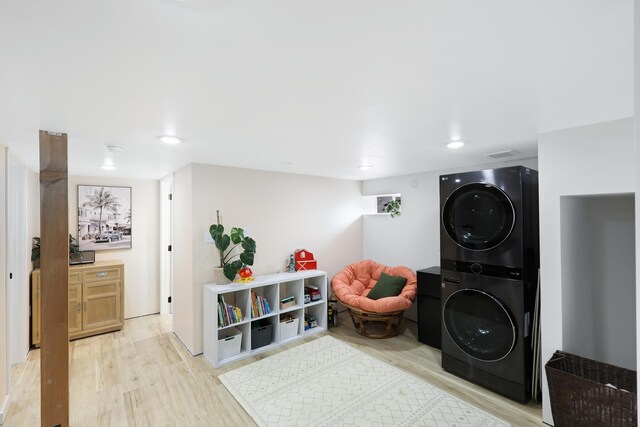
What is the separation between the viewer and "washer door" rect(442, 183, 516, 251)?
2.48 metres

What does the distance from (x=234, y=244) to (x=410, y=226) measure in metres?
2.53

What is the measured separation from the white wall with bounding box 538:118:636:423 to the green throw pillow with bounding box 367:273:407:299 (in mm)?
1814

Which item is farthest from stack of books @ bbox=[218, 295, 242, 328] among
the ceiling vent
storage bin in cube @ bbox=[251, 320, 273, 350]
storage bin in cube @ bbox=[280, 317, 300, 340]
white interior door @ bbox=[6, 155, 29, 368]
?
the ceiling vent

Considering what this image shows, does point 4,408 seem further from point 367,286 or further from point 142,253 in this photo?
point 367,286

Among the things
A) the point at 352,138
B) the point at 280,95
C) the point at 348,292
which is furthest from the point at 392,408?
the point at 280,95

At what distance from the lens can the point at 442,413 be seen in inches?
91.8

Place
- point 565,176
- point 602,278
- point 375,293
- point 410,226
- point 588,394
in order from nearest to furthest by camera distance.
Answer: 1. point 588,394
2. point 565,176
3. point 602,278
4. point 375,293
5. point 410,226

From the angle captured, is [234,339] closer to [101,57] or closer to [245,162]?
[245,162]

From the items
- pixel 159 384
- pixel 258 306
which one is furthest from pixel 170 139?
pixel 159 384

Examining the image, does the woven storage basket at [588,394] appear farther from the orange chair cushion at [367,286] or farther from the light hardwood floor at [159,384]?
the orange chair cushion at [367,286]

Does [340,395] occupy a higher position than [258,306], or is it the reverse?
[258,306]

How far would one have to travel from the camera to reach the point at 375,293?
4.02 meters

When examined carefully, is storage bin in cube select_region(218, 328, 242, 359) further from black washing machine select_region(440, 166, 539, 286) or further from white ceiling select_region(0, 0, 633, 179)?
black washing machine select_region(440, 166, 539, 286)

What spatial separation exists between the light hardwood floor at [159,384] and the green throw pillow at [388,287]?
1.80 feet
